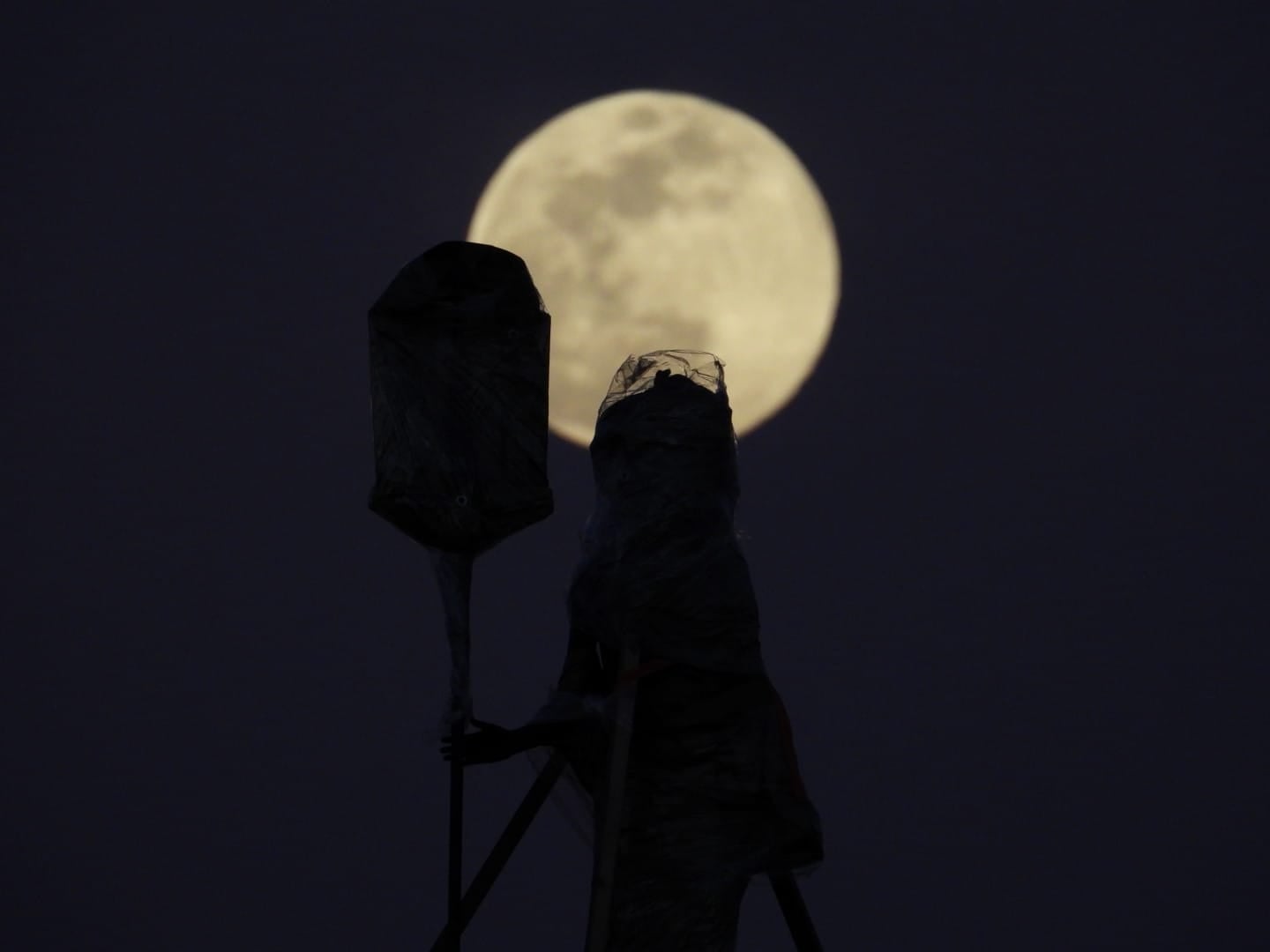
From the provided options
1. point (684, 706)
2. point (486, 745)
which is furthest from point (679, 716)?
point (486, 745)

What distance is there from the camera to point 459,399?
16.1 ft

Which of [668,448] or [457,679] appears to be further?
[668,448]

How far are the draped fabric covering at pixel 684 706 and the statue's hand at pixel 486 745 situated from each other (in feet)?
0.62

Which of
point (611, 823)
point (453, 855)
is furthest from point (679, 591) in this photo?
point (453, 855)

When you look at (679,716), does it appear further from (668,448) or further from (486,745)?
(668,448)

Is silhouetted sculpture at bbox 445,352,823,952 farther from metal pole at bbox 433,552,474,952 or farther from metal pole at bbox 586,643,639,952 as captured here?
metal pole at bbox 433,552,474,952

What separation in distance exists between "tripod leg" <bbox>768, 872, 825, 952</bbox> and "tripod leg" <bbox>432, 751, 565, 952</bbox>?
870 mm

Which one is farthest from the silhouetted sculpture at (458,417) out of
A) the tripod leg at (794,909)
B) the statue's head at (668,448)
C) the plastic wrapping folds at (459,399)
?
the tripod leg at (794,909)

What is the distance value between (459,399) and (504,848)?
1.60 m

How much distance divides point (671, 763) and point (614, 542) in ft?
2.63

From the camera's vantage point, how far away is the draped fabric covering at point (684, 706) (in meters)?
5.09

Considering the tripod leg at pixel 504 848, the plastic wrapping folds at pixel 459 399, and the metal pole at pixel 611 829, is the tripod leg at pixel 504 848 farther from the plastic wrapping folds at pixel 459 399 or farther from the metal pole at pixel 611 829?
the plastic wrapping folds at pixel 459 399

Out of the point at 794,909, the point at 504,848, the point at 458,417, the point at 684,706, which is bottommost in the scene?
the point at 794,909

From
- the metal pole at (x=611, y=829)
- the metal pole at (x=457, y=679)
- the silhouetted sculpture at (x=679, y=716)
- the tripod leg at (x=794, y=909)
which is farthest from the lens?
the tripod leg at (x=794, y=909)
